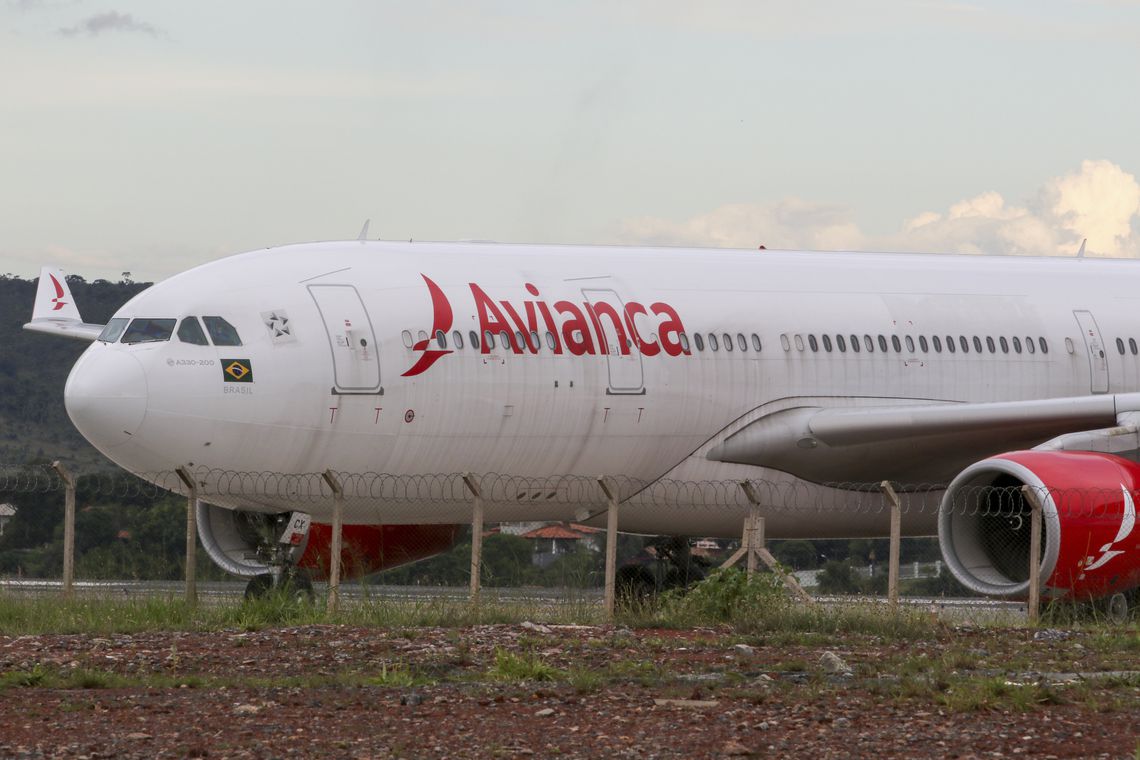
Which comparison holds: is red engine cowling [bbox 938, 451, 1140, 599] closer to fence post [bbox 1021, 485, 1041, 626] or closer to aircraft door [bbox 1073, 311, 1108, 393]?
fence post [bbox 1021, 485, 1041, 626]

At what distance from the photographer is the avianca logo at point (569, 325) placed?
17.1 meters

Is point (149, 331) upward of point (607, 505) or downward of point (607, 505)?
upward

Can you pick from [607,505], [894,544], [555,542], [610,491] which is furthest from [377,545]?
[555,542]

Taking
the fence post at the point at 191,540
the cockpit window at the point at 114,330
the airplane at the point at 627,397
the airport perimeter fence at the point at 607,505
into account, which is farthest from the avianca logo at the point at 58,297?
the fence post at the point at 191,540

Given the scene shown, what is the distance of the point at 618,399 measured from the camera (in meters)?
17.8

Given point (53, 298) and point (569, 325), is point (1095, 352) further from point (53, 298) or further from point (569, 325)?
point (53, 298)

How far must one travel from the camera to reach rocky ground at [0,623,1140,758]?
906 centimetres

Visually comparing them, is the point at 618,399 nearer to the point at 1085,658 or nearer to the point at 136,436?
the point at 136,436

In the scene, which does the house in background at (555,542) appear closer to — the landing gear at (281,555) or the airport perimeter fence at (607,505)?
the airport perimeter fence at (607,505)

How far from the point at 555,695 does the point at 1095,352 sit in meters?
12.1

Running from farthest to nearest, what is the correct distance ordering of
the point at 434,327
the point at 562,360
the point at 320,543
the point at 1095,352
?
the point at 1095,352 < the point at 320,543 < the point at 562,360 < the point at 434,327

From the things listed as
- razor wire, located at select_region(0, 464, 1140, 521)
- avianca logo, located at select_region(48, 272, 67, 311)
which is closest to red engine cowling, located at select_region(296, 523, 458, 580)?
razor wire, located at select_region(0, 464, 1140, 521)

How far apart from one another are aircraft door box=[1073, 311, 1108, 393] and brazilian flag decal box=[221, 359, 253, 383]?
971cm

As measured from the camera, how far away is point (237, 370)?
16.0m
